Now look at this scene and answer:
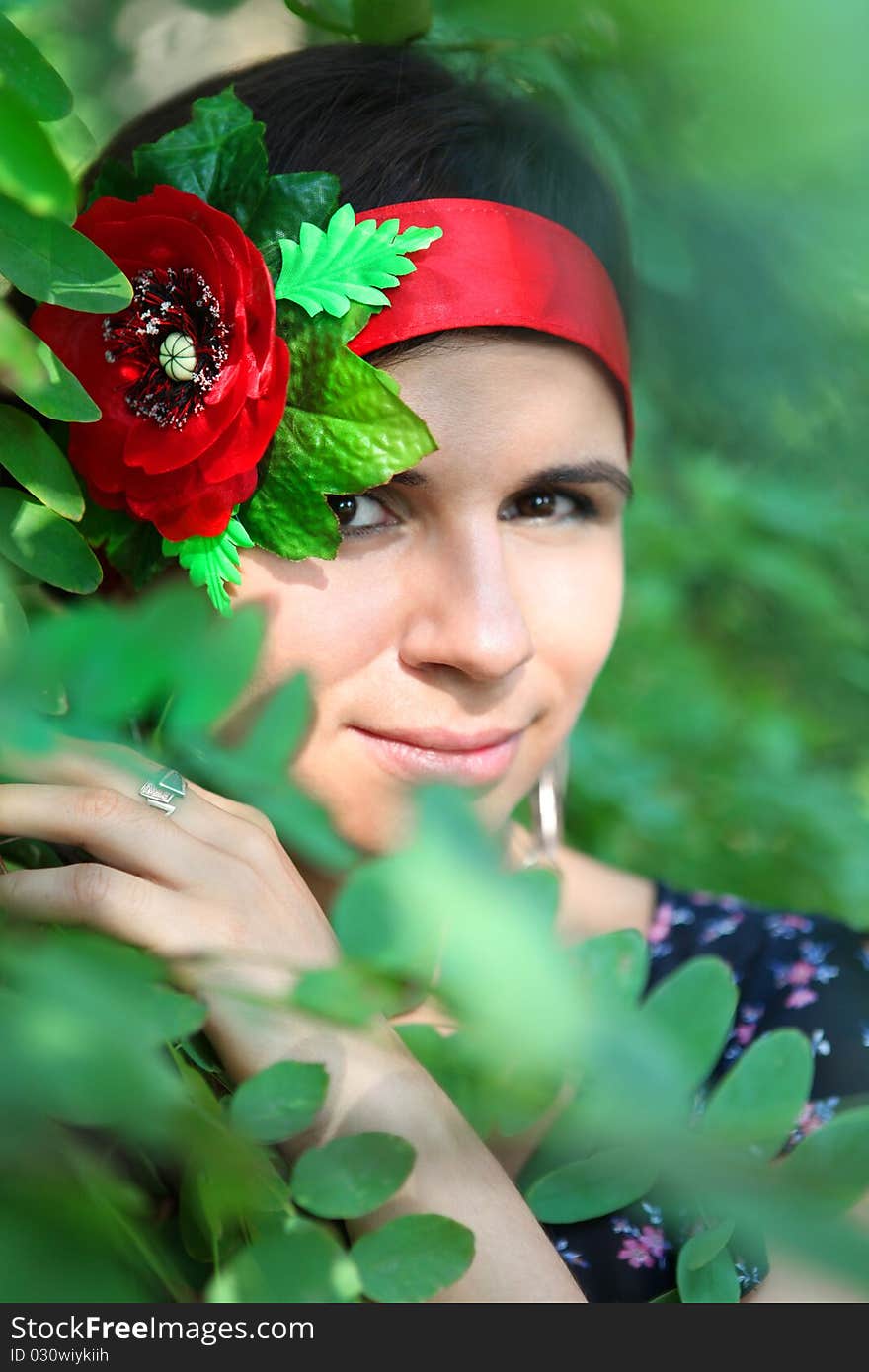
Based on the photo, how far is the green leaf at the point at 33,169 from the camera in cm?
51

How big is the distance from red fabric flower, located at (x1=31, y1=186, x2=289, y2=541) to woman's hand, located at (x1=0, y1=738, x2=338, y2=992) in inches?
11.3

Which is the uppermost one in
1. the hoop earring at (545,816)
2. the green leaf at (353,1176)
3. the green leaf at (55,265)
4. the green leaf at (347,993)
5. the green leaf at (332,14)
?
the green leaf at (332,14)

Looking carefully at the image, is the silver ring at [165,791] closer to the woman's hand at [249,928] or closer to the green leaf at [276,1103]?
the woman's hand at [249,928]

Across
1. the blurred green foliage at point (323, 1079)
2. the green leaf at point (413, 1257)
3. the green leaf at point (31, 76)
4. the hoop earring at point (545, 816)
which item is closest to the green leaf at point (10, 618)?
the blurred green foliage at point (323, 1079)

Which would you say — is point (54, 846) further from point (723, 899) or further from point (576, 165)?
point (723, 899)

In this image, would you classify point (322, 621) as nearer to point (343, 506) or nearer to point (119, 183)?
point (343, 506)

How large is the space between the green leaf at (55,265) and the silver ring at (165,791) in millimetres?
291

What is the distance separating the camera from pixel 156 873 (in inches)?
34.0

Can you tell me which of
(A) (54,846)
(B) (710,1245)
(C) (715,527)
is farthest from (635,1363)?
(C) (715,527)

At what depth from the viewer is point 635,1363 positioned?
0.68m

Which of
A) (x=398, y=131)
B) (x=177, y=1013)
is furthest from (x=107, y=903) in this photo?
(x=398, y=131)

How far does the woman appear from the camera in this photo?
0.86m

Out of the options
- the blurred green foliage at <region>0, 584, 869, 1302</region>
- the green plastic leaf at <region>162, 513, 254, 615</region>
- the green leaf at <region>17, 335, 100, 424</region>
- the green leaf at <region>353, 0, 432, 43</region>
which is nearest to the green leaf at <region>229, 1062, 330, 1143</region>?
the blurred green foliage at <region>0, 584, 869, 1302</region>

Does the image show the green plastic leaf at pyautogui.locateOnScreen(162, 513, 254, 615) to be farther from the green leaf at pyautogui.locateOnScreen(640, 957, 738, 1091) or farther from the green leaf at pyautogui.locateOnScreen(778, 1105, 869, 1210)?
the green leaf at pyautogui.locateOnScreen(778, 1105, 869, 1210)
